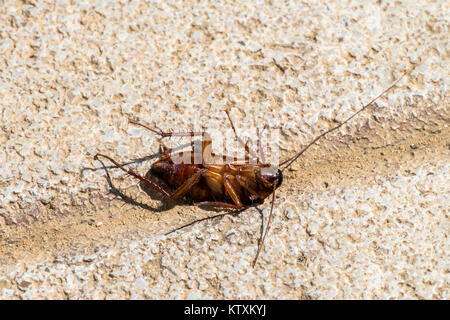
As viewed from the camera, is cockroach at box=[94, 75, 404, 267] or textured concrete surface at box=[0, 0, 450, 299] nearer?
textured concrete surface at box=[0, 0, 450, 299]

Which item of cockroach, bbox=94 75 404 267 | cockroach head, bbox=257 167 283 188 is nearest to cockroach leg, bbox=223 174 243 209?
cockroach, bbox=94 75 404 267

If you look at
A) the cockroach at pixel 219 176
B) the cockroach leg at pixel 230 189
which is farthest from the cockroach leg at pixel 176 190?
the cockroach leg at pixel 230 189

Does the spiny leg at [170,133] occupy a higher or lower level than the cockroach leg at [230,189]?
higher

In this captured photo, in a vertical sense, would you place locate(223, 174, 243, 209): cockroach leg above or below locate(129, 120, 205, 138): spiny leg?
below

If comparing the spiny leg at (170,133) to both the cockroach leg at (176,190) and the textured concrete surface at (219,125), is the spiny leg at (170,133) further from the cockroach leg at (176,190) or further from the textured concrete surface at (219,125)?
the cockroach leg at (176,190)

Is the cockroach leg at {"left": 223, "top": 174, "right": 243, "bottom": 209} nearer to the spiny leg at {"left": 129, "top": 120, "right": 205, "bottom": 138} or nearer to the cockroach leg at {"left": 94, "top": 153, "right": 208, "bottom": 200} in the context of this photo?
the cockroach leg at {"left": 94, "top": 153, "right": 208, "bottom": 200}
